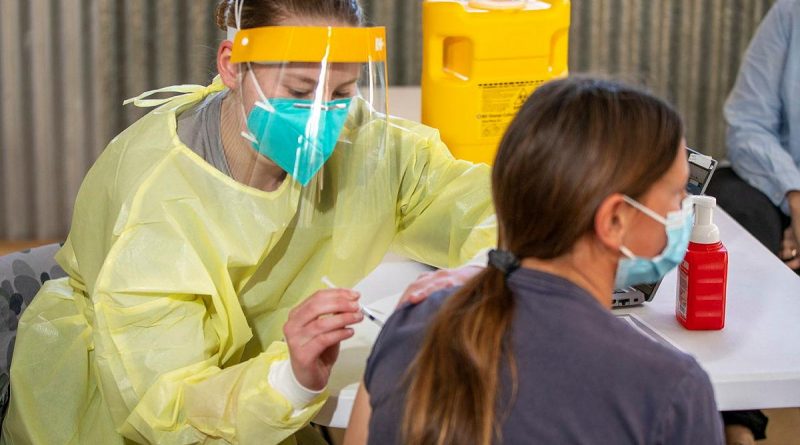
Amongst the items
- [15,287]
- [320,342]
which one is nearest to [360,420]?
[320,342]

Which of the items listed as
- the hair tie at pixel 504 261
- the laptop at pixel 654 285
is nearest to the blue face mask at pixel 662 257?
the hair tie at pixel 504 261

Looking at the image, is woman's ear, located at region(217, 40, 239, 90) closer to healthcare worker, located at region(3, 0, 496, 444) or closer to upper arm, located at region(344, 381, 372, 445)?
healthcare worker, located at region(3, 0, 496, 444)

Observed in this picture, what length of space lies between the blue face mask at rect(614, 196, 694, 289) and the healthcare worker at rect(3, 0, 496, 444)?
0.23 meters

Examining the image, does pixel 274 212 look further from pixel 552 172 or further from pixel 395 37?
pixel 395 37

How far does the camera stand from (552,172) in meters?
0.95

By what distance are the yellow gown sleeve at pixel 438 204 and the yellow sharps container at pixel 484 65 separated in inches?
8.9

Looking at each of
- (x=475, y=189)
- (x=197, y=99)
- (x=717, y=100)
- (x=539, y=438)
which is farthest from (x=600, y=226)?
(x=717, y=100)

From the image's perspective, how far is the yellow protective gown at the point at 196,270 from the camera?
1253 millimetres

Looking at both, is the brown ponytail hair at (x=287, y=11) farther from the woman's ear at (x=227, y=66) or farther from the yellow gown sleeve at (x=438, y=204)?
the yellow gown sleeve at (x=438, y=204)

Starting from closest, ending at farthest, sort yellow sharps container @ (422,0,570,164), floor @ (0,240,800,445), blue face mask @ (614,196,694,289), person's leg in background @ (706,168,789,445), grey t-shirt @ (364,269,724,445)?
1. grey t-shirt @ (364,269,724,445)
2. blue face mask @ (614,196,694,289)
3. yellow sharps container @ (422,0,570,164)
4. person's leg in background @ (706,168,789,445)
5. floor @ (0,240,800,445)

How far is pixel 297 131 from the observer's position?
1336 millimetres

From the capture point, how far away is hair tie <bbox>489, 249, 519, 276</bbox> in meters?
1.00

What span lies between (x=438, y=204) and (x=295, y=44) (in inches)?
16.4

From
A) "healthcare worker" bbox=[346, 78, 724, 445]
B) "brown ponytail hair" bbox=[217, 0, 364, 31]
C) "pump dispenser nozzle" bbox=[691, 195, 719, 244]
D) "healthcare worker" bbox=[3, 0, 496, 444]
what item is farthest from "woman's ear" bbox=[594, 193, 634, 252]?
"brown ponytail hair" bbox=[217, 0, 364, 31]
